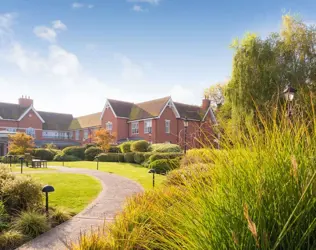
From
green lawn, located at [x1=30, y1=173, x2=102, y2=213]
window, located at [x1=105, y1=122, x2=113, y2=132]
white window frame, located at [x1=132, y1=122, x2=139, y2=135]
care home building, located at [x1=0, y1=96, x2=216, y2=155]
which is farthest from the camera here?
window, located at [x1=105, y1=122, x2=113, y2=132]

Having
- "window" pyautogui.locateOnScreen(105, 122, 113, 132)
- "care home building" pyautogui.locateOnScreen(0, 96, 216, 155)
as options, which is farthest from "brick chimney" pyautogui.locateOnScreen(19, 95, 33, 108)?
"window" pyautogui.locateOnScreen(105, 122, 113, 132)

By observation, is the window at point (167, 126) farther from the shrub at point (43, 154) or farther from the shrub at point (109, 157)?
the shrub at point (43, 154)

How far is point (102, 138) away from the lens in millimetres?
30094

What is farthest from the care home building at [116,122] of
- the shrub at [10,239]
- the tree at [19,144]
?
the shrub at [10,239]

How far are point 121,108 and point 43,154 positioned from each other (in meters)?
13.0

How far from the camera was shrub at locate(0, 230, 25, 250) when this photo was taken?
14.8 ft

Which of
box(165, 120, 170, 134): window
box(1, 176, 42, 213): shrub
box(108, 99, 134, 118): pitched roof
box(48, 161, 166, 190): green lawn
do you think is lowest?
box(48, 161, 166, 190): green lawn

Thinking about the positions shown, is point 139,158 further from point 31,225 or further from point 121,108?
point 31,225

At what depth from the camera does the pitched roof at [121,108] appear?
123ft

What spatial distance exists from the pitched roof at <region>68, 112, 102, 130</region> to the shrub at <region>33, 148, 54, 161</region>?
1207 cm

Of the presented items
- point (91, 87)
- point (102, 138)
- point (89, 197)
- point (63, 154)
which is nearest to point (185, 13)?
point (91, 87)

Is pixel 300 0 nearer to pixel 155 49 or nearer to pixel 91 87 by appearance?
pixel 155 49

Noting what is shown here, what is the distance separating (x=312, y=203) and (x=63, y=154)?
108 feet

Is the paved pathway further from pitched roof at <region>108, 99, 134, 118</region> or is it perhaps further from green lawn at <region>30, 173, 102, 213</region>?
pitched roof at <region>108, 99, 134, 118</region>
